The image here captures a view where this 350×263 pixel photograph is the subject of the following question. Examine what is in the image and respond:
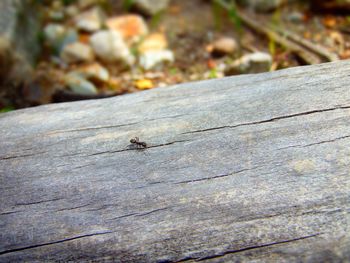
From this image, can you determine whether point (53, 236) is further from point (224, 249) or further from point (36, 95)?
point (36, 95)

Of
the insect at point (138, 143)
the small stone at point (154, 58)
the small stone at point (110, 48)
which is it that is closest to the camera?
the insect at point (138, 143)

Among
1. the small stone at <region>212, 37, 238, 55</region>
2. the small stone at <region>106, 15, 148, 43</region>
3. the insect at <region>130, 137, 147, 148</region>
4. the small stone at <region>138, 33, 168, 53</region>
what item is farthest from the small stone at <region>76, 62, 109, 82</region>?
the insect at <region>130, 137, 147, 148</region>

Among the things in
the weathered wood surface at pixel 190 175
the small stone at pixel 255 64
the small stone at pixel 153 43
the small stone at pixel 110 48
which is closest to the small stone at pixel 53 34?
the small stone at pixel 110 48

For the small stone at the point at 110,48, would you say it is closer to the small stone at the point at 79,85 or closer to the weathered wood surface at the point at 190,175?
the small stone at the point at 79,85

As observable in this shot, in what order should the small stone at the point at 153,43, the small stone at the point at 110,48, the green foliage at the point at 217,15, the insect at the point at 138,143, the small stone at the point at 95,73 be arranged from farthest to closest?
the green foliage at the point at 217,15 → the small stone at the point at 153,43 → the small stone at the point at 110,48 → the small stone at the point at 95,73 → the insect at the point at 138,143

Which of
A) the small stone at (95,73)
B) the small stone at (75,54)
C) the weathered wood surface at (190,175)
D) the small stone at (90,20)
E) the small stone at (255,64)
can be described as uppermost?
the small stone at (90,20)

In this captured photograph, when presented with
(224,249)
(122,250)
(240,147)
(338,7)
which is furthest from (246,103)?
(338,7)

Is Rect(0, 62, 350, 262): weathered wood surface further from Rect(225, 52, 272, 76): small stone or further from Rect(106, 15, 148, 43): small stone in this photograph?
Rect(106, 15, 148, 43): small stone
